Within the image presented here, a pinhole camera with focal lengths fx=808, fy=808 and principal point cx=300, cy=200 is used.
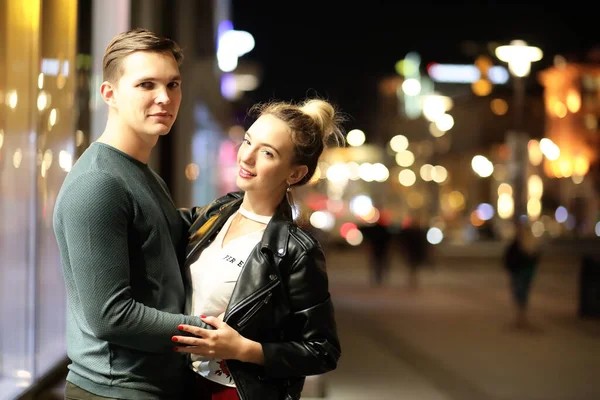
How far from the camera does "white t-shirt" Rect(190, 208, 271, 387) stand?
2.91 meters

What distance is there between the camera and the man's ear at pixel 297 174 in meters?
3.08

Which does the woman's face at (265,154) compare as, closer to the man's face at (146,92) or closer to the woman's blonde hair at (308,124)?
the woman's blonde hair at (308,124)

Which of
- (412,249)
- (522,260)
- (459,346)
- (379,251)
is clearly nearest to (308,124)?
(459,346)

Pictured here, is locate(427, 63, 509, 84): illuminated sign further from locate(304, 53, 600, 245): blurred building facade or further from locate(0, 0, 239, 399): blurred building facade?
locate(0, 0, 239, 399): blurred building facade

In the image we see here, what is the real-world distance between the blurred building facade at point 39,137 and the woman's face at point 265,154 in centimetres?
204

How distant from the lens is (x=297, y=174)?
3107 mm

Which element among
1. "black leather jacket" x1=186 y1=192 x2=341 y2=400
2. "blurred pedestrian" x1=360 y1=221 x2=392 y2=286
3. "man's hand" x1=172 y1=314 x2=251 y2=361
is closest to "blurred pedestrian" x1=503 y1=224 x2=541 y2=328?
"blurred pedestrian" x1=360 y1=221 x2=392 y2=286

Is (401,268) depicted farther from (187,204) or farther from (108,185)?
(108,185)

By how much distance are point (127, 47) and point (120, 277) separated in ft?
2.67

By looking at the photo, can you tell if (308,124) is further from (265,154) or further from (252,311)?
(252,311)

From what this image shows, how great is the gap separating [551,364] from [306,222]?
7804mm

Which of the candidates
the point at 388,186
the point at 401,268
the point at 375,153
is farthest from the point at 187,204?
the point at 375,153

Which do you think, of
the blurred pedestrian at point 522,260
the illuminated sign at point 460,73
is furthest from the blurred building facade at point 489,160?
the blurred pedestrian at point 522,260

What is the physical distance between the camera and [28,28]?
16.1 ft
